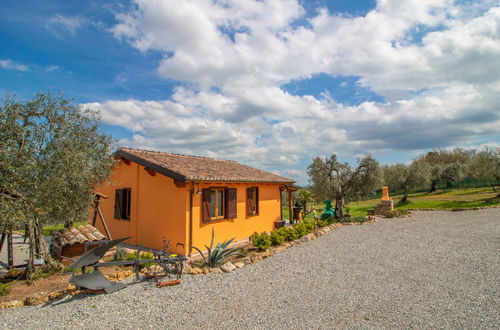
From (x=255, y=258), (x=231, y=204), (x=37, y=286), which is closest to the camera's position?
(x=37, y=286)

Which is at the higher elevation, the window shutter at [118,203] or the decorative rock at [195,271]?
the window shutter at [118,203]

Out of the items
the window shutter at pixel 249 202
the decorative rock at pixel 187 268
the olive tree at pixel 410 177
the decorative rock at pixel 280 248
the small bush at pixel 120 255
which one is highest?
the olive tree at pixel 410 177

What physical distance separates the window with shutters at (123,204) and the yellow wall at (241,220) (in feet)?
13.1

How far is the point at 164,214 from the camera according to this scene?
966cm

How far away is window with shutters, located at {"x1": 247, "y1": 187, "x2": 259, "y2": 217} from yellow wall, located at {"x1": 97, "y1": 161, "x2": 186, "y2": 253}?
395 centimetres

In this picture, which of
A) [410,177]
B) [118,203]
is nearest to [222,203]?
[118,203]

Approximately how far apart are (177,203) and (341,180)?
12095 mm

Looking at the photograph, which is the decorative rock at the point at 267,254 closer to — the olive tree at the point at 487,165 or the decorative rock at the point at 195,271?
Result: the decorative rock at the point at 195,271

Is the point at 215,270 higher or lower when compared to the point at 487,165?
lower

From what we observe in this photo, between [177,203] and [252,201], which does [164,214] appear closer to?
[177,203]

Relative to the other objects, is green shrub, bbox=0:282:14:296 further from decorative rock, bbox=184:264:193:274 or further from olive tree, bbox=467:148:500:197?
olive tree, bbox=467:148:500:197

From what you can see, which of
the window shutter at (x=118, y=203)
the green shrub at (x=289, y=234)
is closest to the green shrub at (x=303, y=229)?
the green shrub at (x=289, y=234)

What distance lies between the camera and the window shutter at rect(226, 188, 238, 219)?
1075 cm

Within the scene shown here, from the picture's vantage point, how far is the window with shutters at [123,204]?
11531 millimetres
